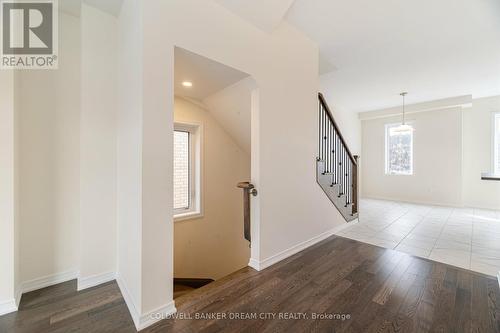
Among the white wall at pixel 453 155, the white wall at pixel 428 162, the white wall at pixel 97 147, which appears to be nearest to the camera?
the white wall at pixel 97 147

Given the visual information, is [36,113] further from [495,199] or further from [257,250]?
[495,199]

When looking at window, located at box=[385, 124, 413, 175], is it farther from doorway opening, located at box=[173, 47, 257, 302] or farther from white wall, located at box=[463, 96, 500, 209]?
doorway opening, located at box=[173, 47, 257, 302]

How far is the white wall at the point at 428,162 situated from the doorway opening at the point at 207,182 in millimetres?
5076

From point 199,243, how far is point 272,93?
2.72m

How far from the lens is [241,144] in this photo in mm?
3852

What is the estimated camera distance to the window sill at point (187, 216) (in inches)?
131

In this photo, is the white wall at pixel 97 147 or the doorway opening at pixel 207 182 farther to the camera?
the doorway opening at pixel 207 182

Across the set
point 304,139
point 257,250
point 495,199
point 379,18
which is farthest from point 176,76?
point 495,199

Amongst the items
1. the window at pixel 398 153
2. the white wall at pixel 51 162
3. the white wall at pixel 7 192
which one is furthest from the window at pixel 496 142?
the white wall at pixel 7 192

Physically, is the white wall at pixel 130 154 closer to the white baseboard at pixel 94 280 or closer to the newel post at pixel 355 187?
the white baseboard at pixel 94 280

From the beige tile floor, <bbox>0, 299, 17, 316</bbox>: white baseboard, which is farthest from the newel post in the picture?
<bbox>0, 299, 17, 316</bbox>: white baseboard

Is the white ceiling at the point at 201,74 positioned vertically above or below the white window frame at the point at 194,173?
above

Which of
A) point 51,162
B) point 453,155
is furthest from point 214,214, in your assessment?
point 453,155

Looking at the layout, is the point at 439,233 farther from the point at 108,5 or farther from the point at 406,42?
the point at 108,5
